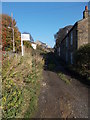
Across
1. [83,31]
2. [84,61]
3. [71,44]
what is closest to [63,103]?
[84,61]

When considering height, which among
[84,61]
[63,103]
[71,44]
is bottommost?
[63,103]

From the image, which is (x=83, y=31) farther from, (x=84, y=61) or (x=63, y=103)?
(x=63, y=103)

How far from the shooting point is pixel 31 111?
3924 mm

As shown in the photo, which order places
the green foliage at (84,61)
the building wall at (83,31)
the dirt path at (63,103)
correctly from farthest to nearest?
the building wall at (83,31)
the green foliage at (84,61)
the dirt path at (63,103)

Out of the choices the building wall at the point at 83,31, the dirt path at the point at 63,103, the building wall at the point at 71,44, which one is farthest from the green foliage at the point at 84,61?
the building wall at the point at 83,31

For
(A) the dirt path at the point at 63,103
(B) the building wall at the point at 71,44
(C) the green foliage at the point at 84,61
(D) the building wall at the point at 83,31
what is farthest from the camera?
(B) the building wall at the point at 71,44

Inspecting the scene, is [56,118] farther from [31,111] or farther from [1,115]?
[1,115]

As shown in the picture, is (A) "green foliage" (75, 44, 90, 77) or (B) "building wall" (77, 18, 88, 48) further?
(B) "building wall" (77, 18, 88, 48)

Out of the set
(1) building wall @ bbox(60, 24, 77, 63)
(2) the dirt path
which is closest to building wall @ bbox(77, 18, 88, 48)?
(1) building wall @ bbox(60, 24, 77, 63)

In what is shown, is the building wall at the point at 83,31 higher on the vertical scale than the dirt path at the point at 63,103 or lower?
higher

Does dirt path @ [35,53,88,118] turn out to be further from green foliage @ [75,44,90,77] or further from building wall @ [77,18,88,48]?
building wall @ [77,18,88,48]

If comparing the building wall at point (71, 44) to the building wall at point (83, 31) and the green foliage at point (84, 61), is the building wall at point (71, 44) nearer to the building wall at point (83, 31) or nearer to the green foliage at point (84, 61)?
the building wall at point (83, 31)

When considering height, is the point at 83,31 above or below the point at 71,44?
above

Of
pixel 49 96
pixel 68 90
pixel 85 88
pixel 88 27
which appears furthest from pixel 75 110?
pixel 88 27
